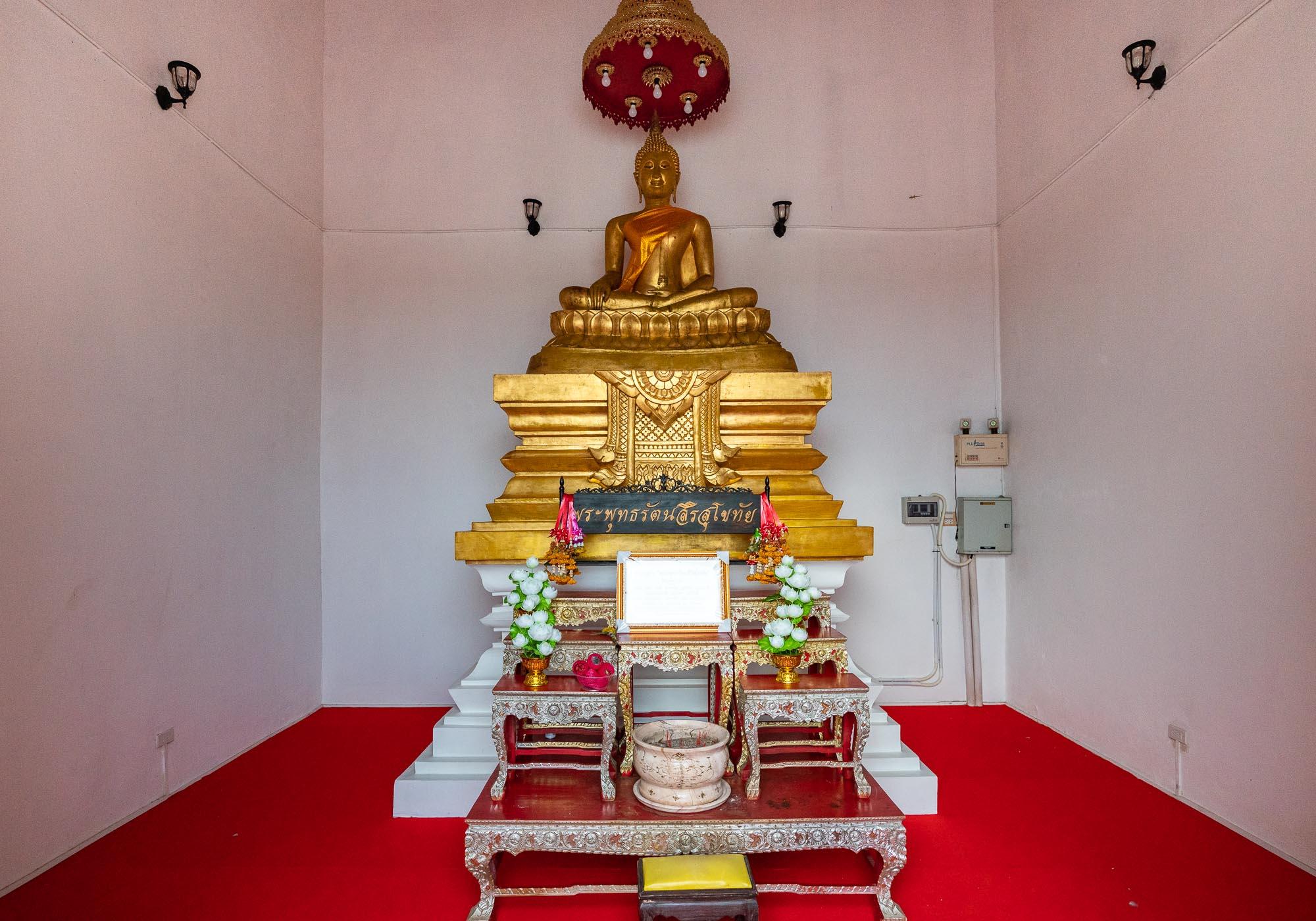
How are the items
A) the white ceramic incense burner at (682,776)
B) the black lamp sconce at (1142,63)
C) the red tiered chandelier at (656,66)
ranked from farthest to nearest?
the red tiered chandelier at (656,66) → the black lamp sconce at (1142,63) → the white ceramic incense burner at (682,776)

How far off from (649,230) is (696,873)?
11.8ft

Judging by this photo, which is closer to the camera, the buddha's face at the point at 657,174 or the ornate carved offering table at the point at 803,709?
the ornate carved offering table at the point at 803,709

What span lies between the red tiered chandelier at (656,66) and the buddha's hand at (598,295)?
3.84 ft

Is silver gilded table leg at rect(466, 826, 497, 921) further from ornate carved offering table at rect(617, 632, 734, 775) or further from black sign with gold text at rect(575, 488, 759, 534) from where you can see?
black sign with gold text at rect(575, 488, 759, 534)

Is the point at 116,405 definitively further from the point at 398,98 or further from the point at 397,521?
the point at 398,98

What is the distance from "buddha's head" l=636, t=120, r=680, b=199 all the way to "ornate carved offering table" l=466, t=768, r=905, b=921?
354 cm

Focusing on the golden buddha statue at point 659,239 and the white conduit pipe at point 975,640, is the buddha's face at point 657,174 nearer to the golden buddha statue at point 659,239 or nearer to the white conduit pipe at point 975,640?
the golden buddha statue at point 659,239

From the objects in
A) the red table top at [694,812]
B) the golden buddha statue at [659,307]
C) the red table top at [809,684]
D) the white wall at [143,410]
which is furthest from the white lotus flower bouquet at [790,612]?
the white wall at [143,410]

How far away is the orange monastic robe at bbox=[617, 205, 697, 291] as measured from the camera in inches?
185

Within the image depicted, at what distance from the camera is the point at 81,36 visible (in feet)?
10.1

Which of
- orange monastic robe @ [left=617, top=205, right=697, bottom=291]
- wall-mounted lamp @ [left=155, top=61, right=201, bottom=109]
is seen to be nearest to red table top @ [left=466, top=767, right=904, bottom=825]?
orange monastic robe @ [left=617, top=205, right=697, bottom=291]

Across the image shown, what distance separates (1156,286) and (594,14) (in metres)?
3.85

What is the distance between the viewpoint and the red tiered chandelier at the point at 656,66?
4309 millimetres

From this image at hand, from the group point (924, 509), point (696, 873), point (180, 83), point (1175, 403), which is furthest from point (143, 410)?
point (1175, 403)
